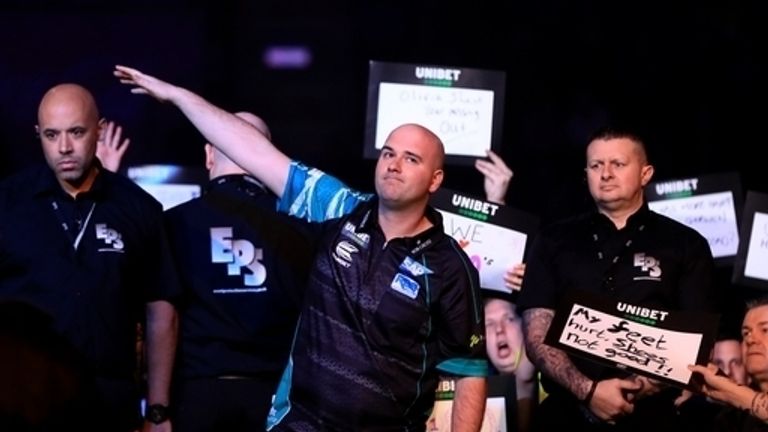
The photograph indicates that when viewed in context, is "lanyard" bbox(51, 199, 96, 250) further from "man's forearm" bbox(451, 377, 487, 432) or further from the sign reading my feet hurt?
the sign reading my feet hurt

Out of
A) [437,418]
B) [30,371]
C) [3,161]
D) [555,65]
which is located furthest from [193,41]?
[30,371]

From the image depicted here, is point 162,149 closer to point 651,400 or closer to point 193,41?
point 193,41

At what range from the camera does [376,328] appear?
4.75 metres

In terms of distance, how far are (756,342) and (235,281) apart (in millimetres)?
1762

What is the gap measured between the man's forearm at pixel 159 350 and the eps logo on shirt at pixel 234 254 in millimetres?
254

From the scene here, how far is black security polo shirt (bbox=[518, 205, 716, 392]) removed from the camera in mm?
5324

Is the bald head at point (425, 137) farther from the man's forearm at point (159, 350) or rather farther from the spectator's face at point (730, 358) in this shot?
the spectator's face at point (730, 358)

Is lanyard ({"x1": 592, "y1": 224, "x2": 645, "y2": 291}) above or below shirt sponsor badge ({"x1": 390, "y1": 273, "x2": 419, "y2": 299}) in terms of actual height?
above

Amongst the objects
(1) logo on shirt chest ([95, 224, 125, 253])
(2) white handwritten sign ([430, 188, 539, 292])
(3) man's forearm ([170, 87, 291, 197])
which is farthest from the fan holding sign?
(1) logo on shirt chest ([95, 224, 125, 253])

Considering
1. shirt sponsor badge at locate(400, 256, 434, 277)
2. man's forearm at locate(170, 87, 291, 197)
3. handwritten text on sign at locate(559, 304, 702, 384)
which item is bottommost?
handwritten text on sign at locate(559, 304, 702, 384)

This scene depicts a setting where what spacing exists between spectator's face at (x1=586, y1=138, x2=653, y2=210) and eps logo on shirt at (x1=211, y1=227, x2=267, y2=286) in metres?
1.18

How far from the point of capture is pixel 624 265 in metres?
5.37

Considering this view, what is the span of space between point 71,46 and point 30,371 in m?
3.80

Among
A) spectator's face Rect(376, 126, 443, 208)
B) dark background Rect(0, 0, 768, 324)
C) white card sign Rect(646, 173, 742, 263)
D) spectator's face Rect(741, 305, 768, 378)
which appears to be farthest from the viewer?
dark background Rect(0, 0, 768, 324)
